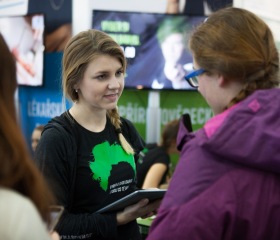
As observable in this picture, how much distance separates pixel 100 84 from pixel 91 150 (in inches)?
10.9

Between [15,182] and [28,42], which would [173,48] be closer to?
[28,42]

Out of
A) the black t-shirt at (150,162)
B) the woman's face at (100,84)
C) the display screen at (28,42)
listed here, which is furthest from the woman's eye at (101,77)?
the display screen at (28,42)

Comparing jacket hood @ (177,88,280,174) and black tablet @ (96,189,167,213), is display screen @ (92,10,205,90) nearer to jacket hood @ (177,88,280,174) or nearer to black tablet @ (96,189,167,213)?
black tablet @ (96,189,167,213)

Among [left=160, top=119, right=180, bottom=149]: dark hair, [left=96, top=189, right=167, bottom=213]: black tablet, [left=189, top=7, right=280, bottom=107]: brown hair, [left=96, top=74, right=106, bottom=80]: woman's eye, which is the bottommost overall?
[left=160, top=119, right=180, bottom=149]: dark hair

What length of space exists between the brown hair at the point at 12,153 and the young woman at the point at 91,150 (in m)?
Result: 0.80

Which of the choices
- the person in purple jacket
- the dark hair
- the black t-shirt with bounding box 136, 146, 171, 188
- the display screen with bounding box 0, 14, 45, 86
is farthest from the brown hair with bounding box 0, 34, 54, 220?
the display screen with bounding box 0, 14, 45, 86

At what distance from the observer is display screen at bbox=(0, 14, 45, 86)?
6.25 meters

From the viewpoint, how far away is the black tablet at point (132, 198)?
197cm

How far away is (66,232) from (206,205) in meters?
0.88

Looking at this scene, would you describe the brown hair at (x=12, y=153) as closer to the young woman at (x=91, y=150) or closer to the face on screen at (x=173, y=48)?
the young woman at (x=91, y=150)

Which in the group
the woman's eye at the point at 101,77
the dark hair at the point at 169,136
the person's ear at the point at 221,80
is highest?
the person's ear at the point at 221,80

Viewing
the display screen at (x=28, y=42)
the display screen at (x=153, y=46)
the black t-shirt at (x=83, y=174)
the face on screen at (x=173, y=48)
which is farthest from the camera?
the display screen at (x=28, y=42)

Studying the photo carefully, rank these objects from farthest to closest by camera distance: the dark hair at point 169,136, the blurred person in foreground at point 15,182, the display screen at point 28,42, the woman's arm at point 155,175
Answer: the display screen at point 28,42 < the dark hair at point 169,136 < the woman's arm at point 155,175 < the blurred person in foreground at point 15,182

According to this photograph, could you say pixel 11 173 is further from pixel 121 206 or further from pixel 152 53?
pixel 152 53
